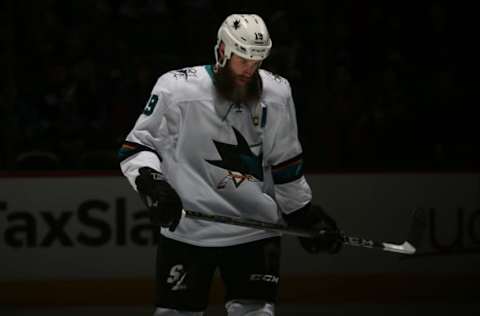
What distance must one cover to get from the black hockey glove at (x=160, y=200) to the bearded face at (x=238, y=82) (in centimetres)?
39

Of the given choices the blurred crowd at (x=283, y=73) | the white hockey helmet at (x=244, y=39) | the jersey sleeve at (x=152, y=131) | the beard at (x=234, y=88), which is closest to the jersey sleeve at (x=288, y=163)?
the beard at (x=234, y=88)

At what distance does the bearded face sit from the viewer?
11.6 ft

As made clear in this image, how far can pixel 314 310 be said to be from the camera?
20.2 feet

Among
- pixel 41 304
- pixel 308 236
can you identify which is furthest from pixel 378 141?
pixel 308 236

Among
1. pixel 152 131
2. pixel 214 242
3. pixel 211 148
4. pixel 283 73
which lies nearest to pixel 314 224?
pixel 214 242

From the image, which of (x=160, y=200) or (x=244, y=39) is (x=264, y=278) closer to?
(x=160, y=200)

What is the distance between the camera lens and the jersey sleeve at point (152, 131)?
138 inches

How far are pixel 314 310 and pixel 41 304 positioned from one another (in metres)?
1.64

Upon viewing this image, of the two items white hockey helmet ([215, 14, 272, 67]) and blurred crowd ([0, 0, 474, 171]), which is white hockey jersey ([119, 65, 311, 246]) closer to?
white hockey helmet ([215, 14, 272, 67])

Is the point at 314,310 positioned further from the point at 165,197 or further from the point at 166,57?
the point at 165,197

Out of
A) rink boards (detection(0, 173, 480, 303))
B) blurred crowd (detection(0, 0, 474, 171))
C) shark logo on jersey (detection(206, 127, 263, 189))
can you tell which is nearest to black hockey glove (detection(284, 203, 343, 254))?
shark logo on jersey (detection(206, 127, 263, 189))

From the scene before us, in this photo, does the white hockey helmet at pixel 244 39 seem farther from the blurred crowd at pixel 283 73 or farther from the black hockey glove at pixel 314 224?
the blurred crowd at pixel 283 73

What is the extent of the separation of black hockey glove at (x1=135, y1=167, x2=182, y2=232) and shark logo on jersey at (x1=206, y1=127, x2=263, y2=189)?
0.78 ft

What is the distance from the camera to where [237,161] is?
3.57 metres
